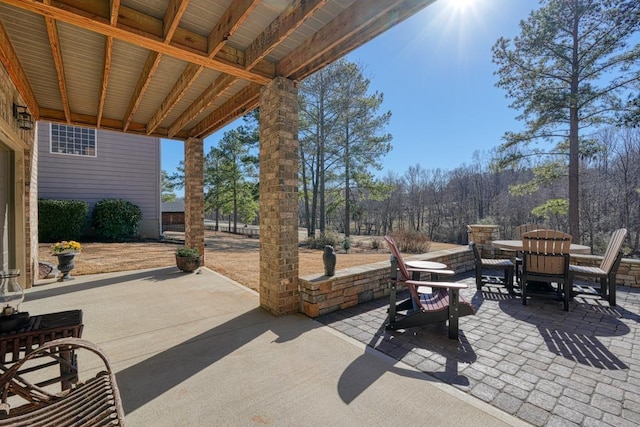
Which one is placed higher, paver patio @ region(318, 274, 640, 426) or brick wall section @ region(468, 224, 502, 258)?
brick wall section @ region(468, 224, 502, 258)

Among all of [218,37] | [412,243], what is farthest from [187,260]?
[412,243]

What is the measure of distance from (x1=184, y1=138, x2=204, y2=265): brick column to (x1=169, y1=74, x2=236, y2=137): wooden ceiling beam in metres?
0.90

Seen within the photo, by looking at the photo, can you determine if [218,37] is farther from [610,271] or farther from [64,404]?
[610,271]

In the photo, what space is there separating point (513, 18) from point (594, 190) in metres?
13.3

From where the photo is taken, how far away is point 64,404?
145 centimetres

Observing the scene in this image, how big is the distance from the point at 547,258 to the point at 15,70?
307 inches

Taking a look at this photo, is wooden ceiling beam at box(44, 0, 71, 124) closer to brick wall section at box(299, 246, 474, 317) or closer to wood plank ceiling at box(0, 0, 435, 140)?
wood plank ceiling at box(0, 0, 435, 140)

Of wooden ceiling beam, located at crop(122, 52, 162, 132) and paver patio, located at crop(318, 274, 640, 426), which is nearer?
paver patio, located at crop(318, 274, 640, 426)

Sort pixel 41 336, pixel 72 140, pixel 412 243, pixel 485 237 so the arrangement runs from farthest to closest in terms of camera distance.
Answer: pixel 412 243 < pixel 72 140 < pixel 485 237 < pixel 41 336

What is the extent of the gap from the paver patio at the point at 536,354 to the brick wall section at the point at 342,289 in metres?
0.16

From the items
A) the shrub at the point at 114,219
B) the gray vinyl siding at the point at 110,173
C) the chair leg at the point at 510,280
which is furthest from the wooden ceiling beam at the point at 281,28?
the gray vinyl siding at the point at 110,173

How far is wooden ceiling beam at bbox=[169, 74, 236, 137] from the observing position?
13.5 ft

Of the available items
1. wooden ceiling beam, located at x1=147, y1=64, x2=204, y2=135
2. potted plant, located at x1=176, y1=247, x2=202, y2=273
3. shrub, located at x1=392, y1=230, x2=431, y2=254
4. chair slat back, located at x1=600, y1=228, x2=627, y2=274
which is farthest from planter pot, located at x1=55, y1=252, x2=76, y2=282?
shrub, located at x1=392, y1=230, x2=431, y2=254

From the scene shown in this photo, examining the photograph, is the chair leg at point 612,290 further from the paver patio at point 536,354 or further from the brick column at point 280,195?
the brick column at point 280,195
